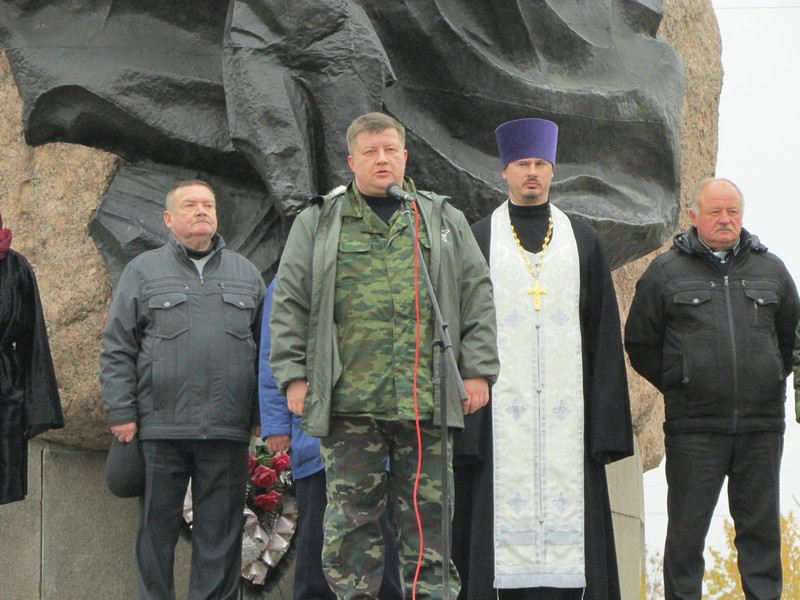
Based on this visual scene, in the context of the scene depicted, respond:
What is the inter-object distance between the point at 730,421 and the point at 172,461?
6.41 feet

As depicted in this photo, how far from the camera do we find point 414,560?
4.66m

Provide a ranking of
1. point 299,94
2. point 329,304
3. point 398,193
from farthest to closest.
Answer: point 299,94 → point 329,304 → point 398,193

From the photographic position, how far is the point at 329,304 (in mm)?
4664

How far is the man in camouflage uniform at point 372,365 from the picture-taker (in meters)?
4.62

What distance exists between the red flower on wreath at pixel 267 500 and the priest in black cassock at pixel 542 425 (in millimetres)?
1182

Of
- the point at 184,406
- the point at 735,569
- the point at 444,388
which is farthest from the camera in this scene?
the point at 735,569

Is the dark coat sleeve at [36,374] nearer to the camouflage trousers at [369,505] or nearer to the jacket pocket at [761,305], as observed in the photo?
the camouflage trousers at [369,505]

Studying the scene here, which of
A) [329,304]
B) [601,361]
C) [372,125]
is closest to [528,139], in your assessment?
[601,361]

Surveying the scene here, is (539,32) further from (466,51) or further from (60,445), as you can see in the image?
(60,445)

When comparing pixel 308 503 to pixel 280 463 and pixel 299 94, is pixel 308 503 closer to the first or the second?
pixel 280 463

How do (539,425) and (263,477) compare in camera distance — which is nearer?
(539,425)

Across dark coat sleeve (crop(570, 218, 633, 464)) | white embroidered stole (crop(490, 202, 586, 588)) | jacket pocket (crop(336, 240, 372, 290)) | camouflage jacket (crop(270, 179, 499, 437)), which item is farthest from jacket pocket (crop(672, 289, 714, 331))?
jacket pocket (crop(336, 240, 372, 290))

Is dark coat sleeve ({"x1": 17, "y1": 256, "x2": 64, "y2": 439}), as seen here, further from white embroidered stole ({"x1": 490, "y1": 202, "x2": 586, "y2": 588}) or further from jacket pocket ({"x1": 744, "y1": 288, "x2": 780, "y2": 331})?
jacket pocket ({"x1": 744, "y1": 288, "x2": 780, "y2": 331})

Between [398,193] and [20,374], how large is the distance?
2.01 meters
